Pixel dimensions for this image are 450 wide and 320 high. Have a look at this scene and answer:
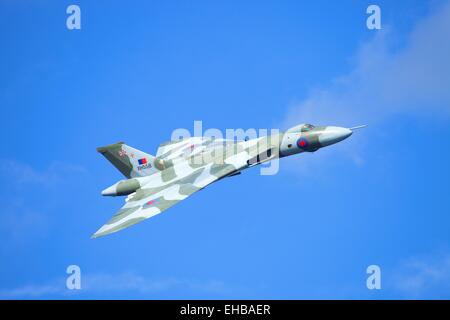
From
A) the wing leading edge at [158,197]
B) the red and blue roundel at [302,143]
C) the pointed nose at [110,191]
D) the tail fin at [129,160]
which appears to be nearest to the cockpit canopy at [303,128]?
the red and blue roundel at [302,143]

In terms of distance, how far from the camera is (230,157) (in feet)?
183

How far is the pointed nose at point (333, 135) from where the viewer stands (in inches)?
2199

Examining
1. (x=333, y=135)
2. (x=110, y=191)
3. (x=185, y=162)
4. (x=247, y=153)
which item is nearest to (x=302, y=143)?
(x=333, y=135)

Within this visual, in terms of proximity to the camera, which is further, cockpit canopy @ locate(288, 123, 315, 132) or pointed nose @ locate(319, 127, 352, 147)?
cockpit canopy @ locate(288, 123, 315, 132)

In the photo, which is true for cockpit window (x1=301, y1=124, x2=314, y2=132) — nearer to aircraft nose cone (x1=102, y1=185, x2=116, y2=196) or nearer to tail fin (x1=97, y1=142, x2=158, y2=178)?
tail fin (x1=97, y1=142, x2=158, y2=178)

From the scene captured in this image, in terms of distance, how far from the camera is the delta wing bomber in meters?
51.9

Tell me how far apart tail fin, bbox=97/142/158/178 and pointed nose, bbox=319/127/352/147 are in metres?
14.6

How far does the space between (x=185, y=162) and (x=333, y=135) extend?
12650 mm

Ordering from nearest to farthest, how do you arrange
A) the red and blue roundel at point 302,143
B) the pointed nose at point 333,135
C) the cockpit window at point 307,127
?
the pointed nose at point 333,135 < the red and blue roundel at point 302,143 < the cockpit window at point 307,127

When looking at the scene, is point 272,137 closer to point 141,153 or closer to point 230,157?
point 230,157

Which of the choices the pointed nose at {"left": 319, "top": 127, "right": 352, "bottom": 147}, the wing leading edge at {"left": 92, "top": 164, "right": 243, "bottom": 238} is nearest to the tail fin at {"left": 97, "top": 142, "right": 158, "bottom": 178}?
the wing leading edge at {"left": 92, "top": 164, "right": 243, "bottom": 238}

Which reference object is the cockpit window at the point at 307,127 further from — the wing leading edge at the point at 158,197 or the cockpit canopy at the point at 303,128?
the wing leading edge at the point at 158,197

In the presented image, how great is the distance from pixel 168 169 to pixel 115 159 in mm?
5522

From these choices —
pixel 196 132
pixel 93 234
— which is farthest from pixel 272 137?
pixel 93 234
